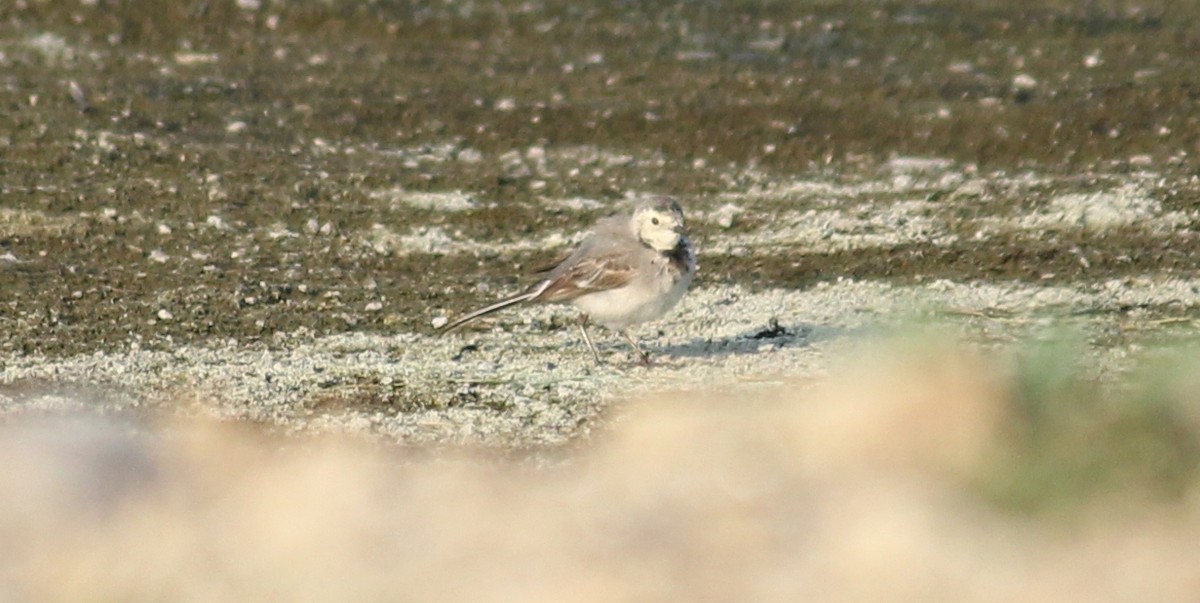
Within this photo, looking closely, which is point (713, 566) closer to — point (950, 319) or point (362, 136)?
point (950, 319)

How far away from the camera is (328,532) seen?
6.09 metres

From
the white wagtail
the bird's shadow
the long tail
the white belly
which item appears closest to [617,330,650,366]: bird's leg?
the white wagtail

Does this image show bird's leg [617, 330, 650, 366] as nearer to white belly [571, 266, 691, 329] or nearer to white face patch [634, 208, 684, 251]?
white belly [571, 266, 691, 329]

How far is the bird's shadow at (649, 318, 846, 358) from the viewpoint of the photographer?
1068cm

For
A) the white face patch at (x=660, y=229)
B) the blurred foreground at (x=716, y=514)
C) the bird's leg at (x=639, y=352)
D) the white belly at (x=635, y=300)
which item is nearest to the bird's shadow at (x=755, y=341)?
the bird's leg at (x=639, y=352)

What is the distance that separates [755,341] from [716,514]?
15.4 ft

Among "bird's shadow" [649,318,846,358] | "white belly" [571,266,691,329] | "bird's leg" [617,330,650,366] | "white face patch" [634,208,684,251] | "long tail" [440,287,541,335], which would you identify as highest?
"white face patch" [634,208,684,251]

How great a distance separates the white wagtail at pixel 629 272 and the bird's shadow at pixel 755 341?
16.6 inches

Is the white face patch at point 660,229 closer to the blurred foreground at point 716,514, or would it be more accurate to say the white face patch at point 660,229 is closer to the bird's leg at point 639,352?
the bird's leg at point 639,352

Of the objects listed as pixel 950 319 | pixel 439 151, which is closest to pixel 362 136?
pixel 439 151

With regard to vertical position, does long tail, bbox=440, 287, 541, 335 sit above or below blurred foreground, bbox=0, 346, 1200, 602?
below

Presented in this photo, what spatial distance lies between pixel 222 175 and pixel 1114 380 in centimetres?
712

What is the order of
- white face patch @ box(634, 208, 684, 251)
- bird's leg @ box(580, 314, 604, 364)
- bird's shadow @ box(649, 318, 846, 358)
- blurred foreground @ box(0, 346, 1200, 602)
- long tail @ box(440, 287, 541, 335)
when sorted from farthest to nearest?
bird's shadow @ box(649, 318, 846, 358) → bird's leg @ box(580, 314, 604, 364) → long tail @ box(440, 287, 541, 335) → white face patch @ box(634, 208, 684, 251) → blurred foreground @ box(0, 346, 1200, 602)

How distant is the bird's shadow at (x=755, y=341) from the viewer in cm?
1068
